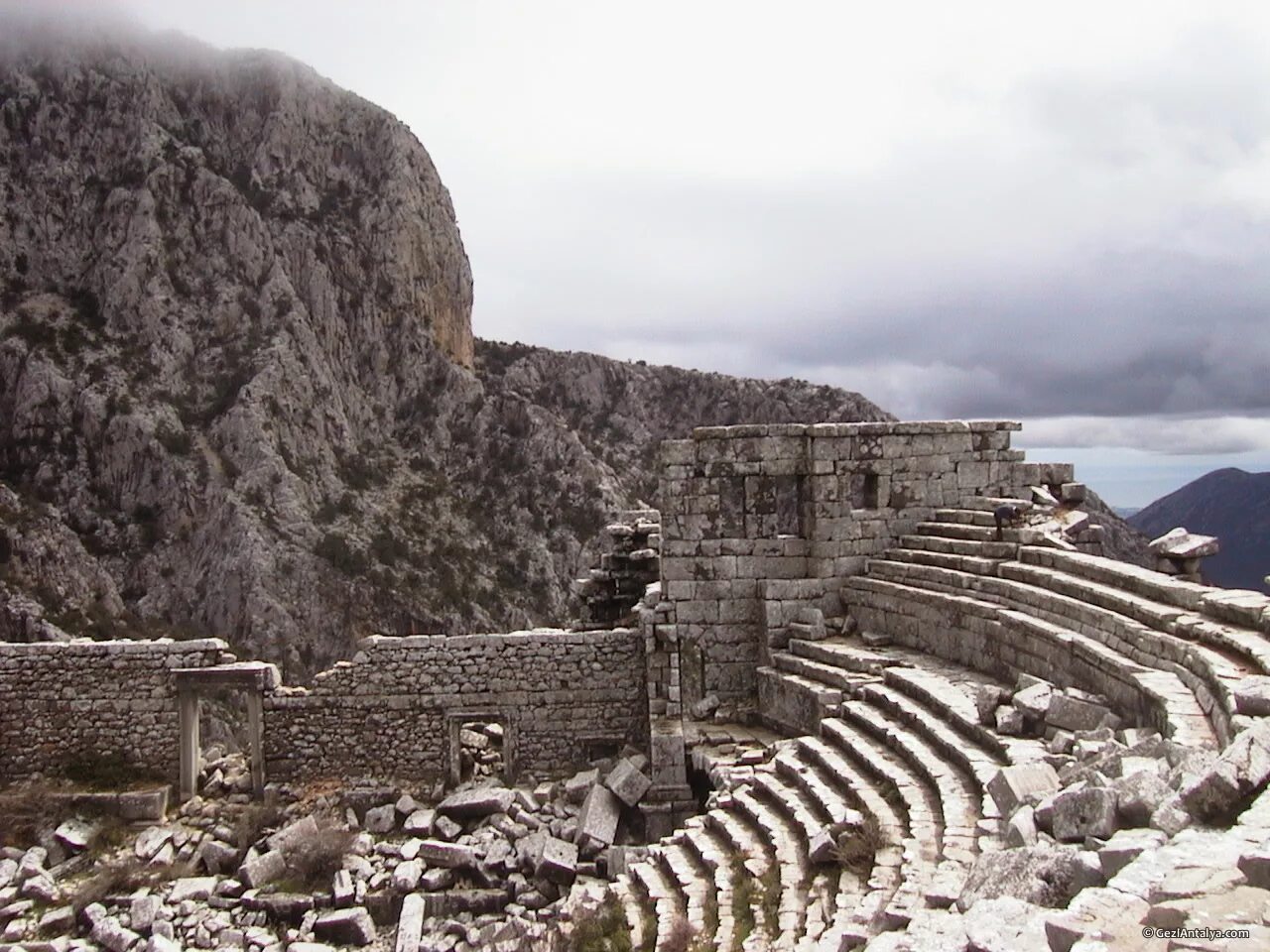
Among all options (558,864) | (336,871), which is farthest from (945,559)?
(336,871)

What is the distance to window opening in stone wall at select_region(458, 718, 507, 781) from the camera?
16.2 meters

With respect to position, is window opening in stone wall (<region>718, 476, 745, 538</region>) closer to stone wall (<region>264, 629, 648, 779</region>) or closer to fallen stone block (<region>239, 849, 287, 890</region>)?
stone wall (<region>264, 629, 648, 779</region>)

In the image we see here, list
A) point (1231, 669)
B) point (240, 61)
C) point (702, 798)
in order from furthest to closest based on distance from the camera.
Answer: point (240, 61)
point (702, 798)
point (1231, 669)

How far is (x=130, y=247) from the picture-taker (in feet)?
157

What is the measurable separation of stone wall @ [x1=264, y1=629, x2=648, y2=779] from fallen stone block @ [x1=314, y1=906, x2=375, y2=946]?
353cm

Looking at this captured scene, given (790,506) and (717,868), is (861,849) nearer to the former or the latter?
(717,868)

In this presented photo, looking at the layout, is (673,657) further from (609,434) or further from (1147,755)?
(609,434)

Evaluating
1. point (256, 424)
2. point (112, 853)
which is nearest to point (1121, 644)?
point (112, 853)

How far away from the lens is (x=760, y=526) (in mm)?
15461

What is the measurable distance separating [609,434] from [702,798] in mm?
49760

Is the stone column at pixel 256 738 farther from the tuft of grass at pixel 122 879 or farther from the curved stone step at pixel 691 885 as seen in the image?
the curved stone step at pixel 691 885

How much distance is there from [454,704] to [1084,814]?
11.3 meters

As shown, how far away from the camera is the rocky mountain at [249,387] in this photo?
42.1 m

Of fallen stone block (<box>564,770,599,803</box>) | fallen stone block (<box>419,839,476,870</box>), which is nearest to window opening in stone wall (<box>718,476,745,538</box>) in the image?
fallen stone block (<box>564,770,599,803</box>)
